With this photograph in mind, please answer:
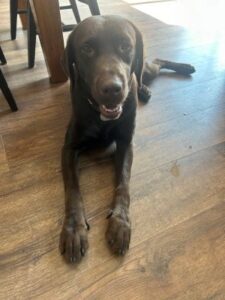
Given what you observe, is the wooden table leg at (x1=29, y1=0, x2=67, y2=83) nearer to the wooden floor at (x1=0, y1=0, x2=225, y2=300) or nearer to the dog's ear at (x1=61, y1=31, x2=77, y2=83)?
the wooden floor at (x1=0, y1=0, x2=225, y2=300)

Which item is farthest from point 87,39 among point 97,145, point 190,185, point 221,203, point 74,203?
point 221,203

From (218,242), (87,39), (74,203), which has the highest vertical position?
(87,39)

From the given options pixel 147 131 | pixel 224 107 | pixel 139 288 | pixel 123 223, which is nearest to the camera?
pixel 139 288

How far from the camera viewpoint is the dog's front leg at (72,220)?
92 centimetres

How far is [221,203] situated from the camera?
3.76 feet

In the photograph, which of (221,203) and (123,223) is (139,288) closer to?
(123,223)

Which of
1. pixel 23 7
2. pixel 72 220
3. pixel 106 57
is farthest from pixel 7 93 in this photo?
pixel 23 7

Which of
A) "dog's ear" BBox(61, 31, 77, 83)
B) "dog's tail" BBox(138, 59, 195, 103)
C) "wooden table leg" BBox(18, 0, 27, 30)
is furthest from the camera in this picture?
"wooden table leg" BBox(18, 0, 27, 30)

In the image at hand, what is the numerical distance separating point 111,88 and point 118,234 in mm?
508

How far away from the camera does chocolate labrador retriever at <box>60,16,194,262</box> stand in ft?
3.17

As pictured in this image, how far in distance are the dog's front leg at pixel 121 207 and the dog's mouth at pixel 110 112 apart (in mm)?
178

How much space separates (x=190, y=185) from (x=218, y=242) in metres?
0.27

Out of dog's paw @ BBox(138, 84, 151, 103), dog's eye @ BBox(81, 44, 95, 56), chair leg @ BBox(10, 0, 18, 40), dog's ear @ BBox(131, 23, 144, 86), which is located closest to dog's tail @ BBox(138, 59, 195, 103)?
dog's paw @ BBox(138, 84, 151, 103)

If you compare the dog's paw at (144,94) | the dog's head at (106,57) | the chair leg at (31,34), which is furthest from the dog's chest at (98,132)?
the chair leg at (31,34)
